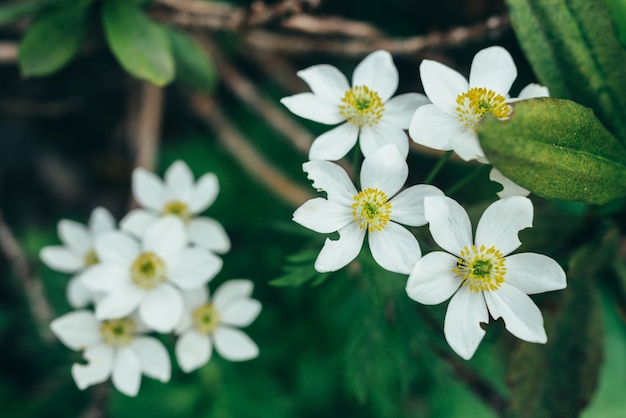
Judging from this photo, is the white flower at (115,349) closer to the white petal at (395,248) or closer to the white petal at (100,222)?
the white petal at (100,222)

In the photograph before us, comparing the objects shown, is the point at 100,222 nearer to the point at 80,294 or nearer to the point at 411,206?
the point at 80,294

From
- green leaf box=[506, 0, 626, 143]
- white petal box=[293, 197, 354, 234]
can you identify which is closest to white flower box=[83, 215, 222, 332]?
white petal box=[293, 197, 354, 234]

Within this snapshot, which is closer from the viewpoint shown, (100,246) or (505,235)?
(505,235)

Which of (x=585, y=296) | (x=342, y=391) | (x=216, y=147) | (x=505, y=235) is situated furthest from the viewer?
(x=216, y=147)

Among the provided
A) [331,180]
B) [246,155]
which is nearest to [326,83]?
[331,180]

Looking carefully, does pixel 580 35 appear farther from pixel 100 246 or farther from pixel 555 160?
pixel 100 246

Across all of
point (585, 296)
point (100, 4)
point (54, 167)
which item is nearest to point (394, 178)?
point (585, 296)

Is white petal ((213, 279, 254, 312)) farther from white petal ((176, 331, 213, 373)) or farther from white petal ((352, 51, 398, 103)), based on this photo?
white petal ((352, 51, 398, 103))

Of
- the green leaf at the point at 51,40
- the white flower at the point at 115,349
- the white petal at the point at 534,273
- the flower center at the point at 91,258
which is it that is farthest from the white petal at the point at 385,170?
the green leaf at the point at 51,40
